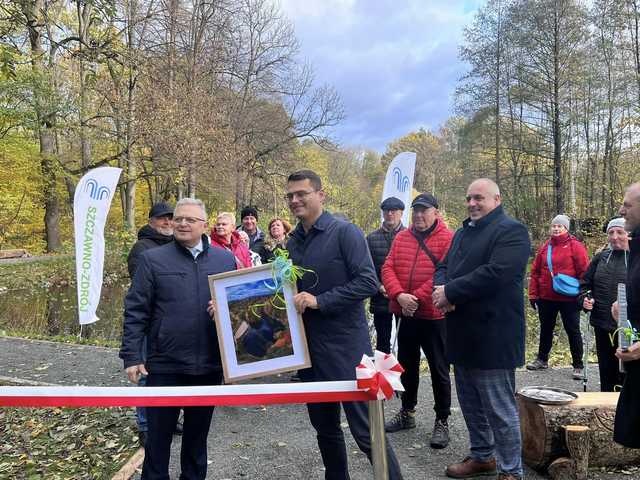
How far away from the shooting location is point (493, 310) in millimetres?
3453

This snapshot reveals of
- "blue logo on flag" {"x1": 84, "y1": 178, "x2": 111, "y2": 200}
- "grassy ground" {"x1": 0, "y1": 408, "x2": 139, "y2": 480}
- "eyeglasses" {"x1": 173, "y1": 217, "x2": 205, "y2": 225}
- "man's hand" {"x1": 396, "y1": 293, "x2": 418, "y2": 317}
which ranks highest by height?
"blue logo on flag" {"x1": 84, "y1": 178, "x2": 111, "y2": 200}

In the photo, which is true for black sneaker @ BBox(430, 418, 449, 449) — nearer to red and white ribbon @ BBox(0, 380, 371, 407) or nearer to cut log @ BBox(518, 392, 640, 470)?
cut log @ BBox(518, 392, 640, 470)

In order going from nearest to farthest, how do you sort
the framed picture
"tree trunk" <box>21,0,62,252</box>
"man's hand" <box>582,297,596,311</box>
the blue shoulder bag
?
the framed picture < "man's hand" <box>582,297,596,311</box> < the blue shoulder bag < "tree trunk" <box>21,0,62,252</box>

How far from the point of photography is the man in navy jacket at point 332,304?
300 cm

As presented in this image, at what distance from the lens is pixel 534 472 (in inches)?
157

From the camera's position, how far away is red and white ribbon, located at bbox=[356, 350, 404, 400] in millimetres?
2465

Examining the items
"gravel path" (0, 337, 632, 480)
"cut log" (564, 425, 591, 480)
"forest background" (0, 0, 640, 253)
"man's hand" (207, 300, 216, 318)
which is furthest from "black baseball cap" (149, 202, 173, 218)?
"forest background" (0, 0, 640, 253)

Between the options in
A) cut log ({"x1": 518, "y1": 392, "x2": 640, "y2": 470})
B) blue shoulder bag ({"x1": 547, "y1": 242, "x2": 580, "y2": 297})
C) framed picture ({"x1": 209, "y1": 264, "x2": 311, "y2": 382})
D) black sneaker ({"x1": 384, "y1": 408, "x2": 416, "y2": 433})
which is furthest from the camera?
blue shoulder bag ({"x1": 547, "y1": 242, "x2": 580, "y2": 297})

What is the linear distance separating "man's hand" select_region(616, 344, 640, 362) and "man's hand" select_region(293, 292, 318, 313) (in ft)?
5.74

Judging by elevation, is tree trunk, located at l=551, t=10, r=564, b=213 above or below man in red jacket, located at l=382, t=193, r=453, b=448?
above

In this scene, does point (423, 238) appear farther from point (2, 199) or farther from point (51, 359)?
point (2, 199)

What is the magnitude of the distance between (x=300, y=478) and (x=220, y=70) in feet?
79.7

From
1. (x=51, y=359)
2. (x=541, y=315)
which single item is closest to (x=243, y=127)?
(x=51, y=359)

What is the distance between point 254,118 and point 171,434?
2662 centimetres
